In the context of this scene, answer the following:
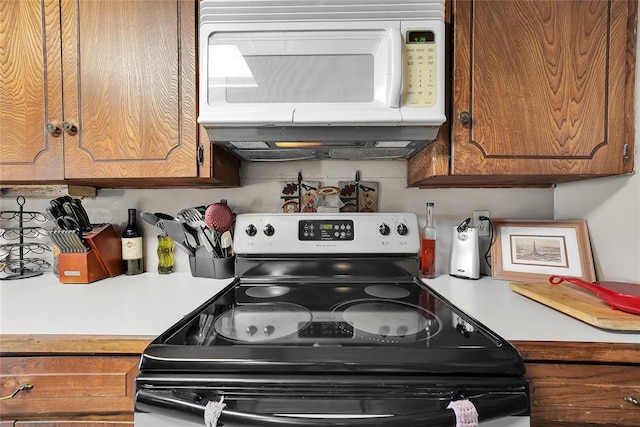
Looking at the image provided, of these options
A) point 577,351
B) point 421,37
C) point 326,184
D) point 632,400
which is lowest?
point 632,400

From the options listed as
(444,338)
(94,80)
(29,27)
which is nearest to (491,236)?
(444,338)

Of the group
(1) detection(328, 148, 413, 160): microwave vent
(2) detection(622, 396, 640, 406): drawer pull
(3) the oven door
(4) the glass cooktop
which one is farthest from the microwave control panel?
(2) detection(622, 396, 640, 406): drawer pull

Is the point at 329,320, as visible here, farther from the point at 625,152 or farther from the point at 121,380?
the point at 625,152

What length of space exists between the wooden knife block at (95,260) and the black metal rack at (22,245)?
0.99 feet

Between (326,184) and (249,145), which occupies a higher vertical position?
(249,145)

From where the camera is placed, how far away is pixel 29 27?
1.00 metres

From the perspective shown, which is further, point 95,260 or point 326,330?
point 95,260

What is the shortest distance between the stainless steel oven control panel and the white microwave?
367 mm

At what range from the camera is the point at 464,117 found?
0.92 meters

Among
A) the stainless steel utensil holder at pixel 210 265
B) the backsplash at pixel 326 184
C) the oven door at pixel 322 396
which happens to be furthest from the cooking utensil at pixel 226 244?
the oven door at pixel 322 396

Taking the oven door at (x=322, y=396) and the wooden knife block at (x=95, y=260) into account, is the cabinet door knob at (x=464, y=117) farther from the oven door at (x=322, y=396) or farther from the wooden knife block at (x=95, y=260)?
the wooden knife block at (x=95, y=260)

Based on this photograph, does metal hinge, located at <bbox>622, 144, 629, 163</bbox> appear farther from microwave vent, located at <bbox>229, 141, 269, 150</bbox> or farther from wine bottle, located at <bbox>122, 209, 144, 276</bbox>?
wine bottle, located at <bbox>122, 209, 144, 276</bbox>

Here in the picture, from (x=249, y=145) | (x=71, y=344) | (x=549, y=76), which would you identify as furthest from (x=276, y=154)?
(x=549, y=76)

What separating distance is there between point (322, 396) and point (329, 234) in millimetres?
612
